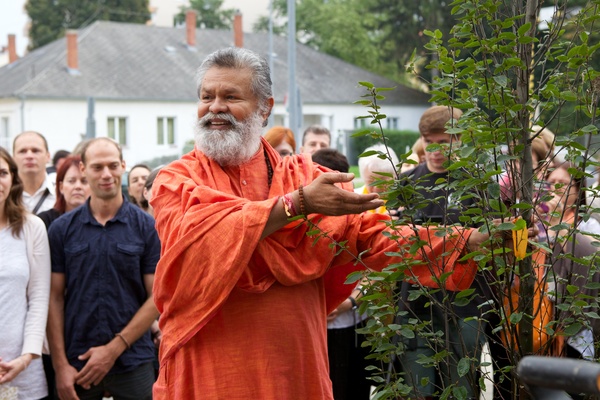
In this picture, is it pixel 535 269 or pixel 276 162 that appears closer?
pixel 535 269

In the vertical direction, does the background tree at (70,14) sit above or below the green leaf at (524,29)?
above

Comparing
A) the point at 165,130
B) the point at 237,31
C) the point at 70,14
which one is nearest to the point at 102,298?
the point at 165,130

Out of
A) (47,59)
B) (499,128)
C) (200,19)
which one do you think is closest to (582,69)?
(499,128)

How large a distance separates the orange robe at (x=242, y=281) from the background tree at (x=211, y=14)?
7675cm

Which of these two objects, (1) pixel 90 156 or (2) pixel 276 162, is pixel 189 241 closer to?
(2) pixel 276 162

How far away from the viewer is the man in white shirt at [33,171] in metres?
7.23

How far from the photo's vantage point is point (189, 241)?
3.37 meters

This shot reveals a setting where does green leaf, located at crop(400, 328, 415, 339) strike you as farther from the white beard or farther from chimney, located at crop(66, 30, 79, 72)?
chimney, located at crop(66, 30, 79, 72)

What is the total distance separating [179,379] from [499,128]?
60.2 inches

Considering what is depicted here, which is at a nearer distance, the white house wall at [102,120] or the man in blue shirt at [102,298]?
the man in blue shirt at [102,298]

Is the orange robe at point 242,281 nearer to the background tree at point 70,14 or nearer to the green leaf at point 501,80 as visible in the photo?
the green leaf at point 501,80

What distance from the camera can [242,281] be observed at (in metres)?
3.46

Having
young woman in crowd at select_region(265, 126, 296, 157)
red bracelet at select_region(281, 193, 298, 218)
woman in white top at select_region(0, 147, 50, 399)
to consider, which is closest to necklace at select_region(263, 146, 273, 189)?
red bracelet at select_region(281, 193, 298, 218)

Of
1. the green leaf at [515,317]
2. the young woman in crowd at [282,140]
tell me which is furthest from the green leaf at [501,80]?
the young woman in crowd at [282,140]
